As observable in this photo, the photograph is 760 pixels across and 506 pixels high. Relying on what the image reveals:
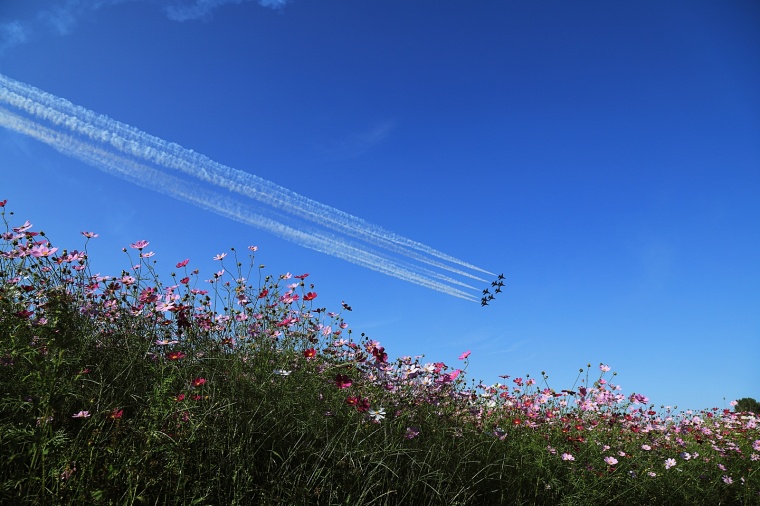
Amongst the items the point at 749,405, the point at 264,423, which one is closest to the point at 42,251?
the point at 264,423

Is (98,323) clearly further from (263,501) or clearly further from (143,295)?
(263,501)

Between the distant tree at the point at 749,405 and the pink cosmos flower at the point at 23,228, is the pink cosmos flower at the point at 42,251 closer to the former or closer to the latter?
the pink cosmos flower at the point at 23,228

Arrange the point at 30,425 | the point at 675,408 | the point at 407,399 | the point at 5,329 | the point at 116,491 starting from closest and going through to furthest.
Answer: the point at 116,491 → the point at 30,425 → the point at 5,329 → the point at 407,399 → the point at 675,408

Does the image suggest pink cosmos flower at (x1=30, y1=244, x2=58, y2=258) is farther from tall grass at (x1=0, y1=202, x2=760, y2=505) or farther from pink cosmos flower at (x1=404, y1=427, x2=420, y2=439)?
pink cosmos flower at (x1=404, y1=427, x2=420, y2=439)

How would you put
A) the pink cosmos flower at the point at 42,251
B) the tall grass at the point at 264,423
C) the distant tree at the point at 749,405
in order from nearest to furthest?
1. the tall grass at the point at 264,423
2. the pink cosmos flower at the point at 42,251
3. the distant tree at the point at 749,405

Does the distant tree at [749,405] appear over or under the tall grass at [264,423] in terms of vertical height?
over

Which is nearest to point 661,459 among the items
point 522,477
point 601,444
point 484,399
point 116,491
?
point 601,444

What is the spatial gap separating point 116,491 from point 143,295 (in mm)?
2535

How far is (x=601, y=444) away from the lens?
5.09 meters

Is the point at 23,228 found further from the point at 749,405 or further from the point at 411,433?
the point at 749,405

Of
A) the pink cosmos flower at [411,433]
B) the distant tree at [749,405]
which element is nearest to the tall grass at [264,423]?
the pink cosmos flower at [411,433]

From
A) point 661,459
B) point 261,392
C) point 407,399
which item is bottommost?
point 261,392

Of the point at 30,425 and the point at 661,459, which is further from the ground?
the point at 661,459

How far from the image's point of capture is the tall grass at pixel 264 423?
9.23ft
